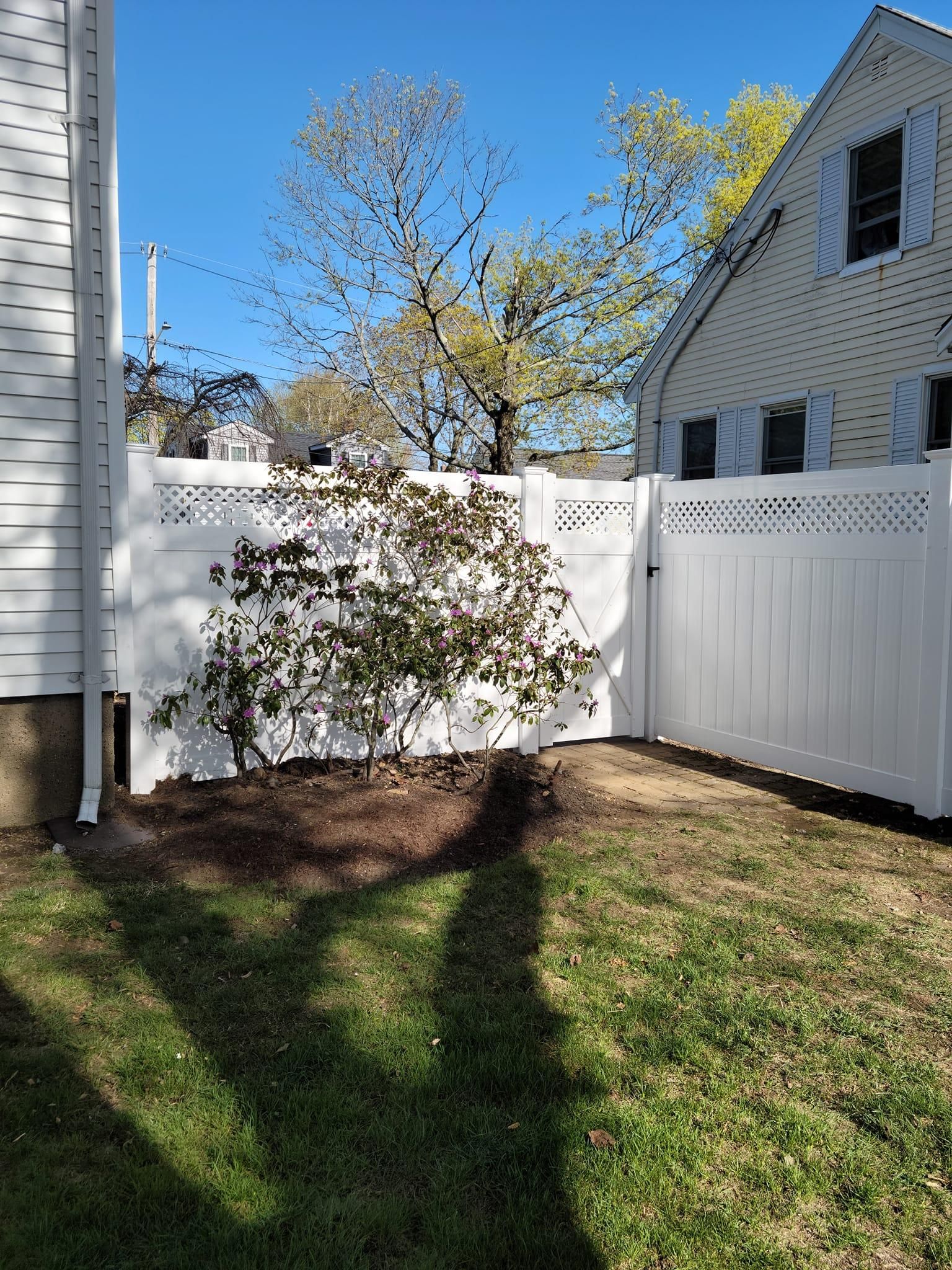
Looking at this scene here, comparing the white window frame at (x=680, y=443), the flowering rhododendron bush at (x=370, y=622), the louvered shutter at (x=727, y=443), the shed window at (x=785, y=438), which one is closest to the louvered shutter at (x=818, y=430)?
the shed window at (x=785, y=438)

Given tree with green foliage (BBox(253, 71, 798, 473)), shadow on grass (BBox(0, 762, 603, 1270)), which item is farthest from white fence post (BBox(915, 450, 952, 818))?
tree with green foliage (BBox(253, 71, 798, 473))

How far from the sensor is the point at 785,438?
10578 mm

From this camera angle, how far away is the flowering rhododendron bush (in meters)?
5.06

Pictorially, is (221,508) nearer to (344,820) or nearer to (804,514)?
(344,820)

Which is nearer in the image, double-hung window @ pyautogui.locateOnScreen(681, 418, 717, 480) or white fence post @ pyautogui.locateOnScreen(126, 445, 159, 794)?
white fence post @ pyautogui.locateOnScreen(126, 445, 159, 794)

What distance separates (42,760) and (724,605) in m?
4.59

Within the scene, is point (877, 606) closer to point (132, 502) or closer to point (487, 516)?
point (487, 516)

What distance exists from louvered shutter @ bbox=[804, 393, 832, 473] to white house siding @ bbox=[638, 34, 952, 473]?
9 centimetres

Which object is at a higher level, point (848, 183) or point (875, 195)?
point (848, 183)

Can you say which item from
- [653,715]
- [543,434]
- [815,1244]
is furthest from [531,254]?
[815,1244]

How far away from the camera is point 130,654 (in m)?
4.79

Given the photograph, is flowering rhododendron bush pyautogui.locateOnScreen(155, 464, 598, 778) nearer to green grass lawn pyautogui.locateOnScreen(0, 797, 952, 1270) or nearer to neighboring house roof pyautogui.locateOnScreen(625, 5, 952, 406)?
green grass lawn pyautogui.locateOnScreen(0, 797, 952, 1270)

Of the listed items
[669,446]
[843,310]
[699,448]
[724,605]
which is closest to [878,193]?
[843,310]

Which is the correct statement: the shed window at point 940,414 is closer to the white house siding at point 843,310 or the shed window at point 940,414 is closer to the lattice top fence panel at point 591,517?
the white house siding at point 843,310
